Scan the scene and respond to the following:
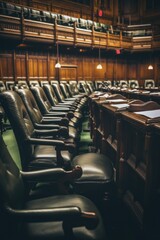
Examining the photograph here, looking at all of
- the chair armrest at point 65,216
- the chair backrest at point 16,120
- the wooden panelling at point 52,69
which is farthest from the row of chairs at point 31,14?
the chair armrest at point 65,216

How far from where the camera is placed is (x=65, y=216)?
0.92 m

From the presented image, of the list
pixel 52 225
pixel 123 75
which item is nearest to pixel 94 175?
pixel 52 225

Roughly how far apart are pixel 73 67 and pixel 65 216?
39.3ft

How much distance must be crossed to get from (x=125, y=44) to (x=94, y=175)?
1176cm

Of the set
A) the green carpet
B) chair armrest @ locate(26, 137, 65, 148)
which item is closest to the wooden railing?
the green carpet

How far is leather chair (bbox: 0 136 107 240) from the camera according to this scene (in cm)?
92

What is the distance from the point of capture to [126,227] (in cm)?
182

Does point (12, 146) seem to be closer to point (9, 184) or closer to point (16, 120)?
point (16, 120)

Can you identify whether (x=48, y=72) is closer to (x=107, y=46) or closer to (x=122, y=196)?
(x=107, y=46)

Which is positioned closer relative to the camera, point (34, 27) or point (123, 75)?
point (34, 27)

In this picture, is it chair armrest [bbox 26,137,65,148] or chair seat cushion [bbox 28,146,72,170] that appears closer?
chair armrest [bbox 26,137,65,148]

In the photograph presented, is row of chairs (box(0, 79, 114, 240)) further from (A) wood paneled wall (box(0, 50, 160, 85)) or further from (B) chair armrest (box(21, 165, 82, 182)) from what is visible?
(A) wood paneled wall (box(0, 50, 160, 85))

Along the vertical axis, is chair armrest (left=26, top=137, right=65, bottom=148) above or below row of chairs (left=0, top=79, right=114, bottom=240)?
above

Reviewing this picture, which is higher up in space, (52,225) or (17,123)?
(17,123)
